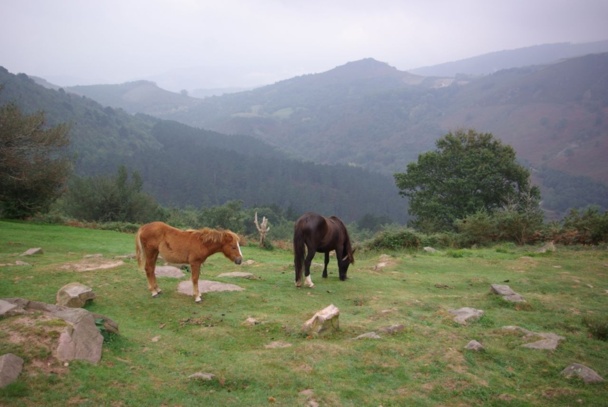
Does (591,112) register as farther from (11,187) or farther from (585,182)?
(11,187)

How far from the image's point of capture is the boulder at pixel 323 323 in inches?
292

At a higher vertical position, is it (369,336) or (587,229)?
(369,336)

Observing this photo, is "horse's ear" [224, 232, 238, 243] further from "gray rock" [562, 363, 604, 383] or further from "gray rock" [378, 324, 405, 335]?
"gray rock" [562, 363, 604, 383]

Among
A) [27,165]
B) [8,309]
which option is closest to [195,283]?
[8,309]

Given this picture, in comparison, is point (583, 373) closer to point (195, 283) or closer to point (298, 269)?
point (298, 269)

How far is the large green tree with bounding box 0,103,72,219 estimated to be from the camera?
81.4ft

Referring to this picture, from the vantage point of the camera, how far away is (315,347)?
268 inches

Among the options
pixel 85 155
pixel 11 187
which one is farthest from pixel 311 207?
pixel 11 187

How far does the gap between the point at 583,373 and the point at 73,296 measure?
30.0ft

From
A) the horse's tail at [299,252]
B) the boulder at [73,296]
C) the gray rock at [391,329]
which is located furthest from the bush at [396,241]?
the boulder at [73,296]

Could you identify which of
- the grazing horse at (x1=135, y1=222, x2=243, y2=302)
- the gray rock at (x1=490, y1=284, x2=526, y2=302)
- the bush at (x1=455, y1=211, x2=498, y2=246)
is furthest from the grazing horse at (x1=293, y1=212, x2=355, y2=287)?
the bush at (x1=455, y1=211, x2=498, y2=246)

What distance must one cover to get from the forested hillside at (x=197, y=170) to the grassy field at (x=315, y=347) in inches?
3938

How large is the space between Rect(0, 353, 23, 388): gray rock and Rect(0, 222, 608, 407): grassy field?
9 centimetres

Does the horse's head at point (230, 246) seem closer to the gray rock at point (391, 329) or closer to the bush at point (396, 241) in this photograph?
the gray rock at point (391, 329)
